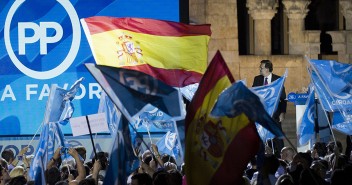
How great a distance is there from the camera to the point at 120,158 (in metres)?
11.9

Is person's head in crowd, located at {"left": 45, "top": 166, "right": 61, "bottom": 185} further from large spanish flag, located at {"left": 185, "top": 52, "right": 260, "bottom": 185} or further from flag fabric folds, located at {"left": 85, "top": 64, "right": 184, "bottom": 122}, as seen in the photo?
large spanish flag, located at {"left": 185, "top": 52, "right": 260, "bottom": 185}

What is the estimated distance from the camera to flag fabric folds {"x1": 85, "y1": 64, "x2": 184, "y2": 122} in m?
12.0

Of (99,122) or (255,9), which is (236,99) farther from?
(255,9)

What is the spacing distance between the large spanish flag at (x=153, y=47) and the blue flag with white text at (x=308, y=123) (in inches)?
76.5

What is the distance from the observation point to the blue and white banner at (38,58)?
69.6ft

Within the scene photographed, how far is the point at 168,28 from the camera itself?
1738cm

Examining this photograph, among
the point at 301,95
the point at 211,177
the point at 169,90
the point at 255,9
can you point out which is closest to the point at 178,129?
the point at 169,90

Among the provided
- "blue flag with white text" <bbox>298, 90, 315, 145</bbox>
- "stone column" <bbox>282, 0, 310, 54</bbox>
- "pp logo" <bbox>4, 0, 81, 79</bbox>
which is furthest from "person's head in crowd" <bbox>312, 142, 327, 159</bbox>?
"stone column" <bbox>282, 0, 310, 54</bbox>

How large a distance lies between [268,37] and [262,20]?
0.37 m

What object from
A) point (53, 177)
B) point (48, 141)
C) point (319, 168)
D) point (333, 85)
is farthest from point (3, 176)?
point (333, 85)

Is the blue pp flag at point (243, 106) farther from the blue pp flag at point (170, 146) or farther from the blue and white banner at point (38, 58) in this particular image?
the blue and white banner at point (38, 58)

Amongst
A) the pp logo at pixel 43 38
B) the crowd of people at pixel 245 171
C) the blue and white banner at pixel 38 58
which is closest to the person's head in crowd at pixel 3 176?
the crowd of people at pixel 245 171

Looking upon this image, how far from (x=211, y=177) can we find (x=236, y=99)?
0.66m

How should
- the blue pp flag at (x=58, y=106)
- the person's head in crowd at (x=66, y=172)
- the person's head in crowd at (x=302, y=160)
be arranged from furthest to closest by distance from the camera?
the blue pp flag at (x=58, y=106) → the person's head in crowd at (x=66, y=172) → the person's head in crowd at (x=302, y=160)
